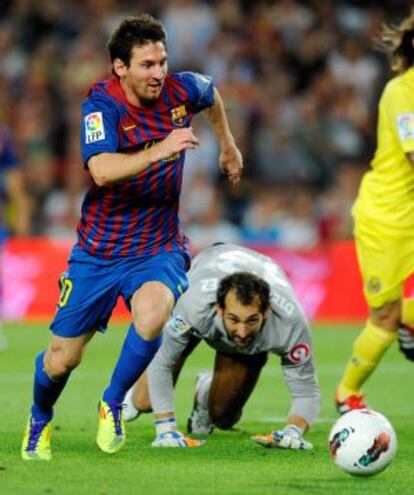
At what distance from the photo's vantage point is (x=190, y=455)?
686cm

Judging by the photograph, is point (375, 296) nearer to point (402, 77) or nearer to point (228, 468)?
point (402, 77)

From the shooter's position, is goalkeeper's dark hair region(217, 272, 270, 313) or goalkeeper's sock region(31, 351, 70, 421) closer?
goalkeeper's sock region(31, 351, 70, 421)

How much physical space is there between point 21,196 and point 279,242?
3.98 metres

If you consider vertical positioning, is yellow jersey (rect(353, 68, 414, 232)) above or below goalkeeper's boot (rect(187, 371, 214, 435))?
above

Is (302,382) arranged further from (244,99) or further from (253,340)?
(244,99)

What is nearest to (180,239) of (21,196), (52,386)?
(52,386)

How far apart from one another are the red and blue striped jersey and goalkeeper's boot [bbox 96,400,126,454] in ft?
2.31

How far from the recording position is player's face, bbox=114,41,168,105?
21.6 ft

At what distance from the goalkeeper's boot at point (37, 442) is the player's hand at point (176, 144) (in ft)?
4.64

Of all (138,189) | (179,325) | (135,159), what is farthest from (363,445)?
(179,325)

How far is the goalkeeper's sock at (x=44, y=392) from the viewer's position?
677 cm

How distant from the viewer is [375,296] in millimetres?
8422

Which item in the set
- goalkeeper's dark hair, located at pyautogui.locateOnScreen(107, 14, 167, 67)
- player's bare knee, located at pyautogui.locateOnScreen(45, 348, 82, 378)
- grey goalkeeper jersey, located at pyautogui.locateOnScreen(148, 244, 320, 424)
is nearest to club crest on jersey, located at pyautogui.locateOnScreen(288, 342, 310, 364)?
grey goalkeeper jersey, located at pyautogui.locateOnScreen(148, 244, 320, 424)

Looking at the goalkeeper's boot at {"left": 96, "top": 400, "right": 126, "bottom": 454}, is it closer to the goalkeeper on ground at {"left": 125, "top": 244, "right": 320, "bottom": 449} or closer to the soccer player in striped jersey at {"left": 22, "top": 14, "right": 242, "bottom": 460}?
the soccer player in striped jersey at {"left": 22, "top": 14, "right": 242, "bottom": 460}
